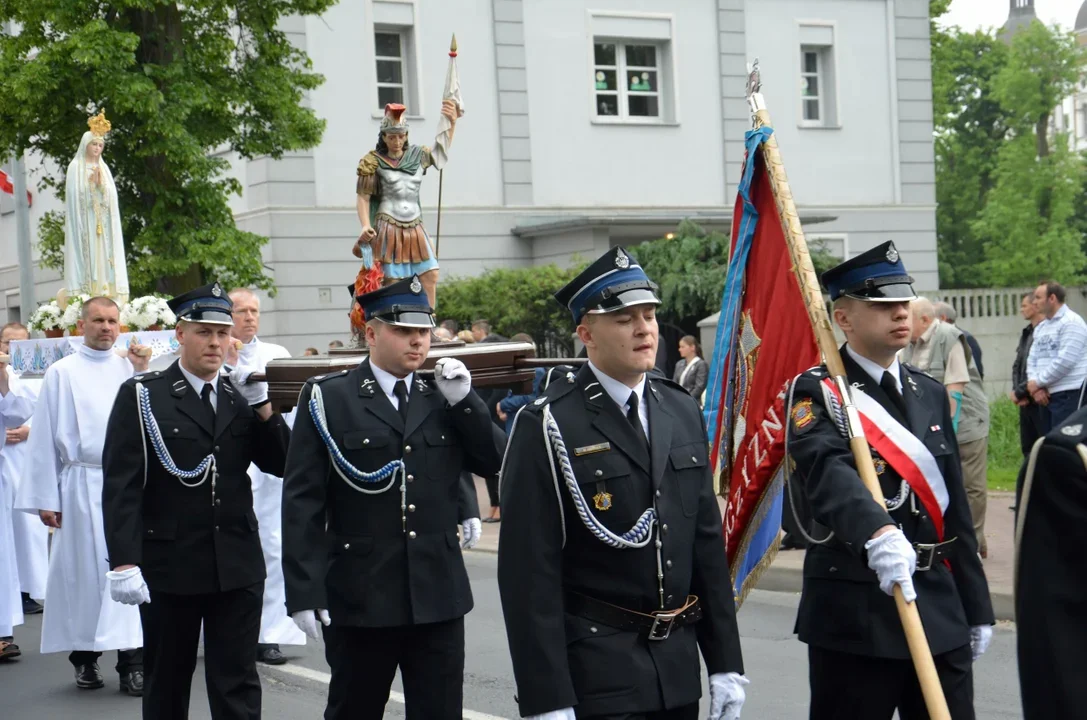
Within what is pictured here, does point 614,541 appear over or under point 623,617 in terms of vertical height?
over

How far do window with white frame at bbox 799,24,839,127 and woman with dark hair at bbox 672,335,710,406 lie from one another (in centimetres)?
1394

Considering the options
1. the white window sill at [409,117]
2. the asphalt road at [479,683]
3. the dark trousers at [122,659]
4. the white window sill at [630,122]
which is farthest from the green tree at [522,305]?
the dark trousers at [122,659]

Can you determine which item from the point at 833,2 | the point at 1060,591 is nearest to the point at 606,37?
the point at 833,2

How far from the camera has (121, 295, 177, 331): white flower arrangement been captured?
1092 centimetres

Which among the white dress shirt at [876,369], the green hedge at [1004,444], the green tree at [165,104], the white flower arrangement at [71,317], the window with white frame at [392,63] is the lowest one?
the green hedge at [1004,444]

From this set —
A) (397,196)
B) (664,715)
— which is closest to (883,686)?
(664,715)

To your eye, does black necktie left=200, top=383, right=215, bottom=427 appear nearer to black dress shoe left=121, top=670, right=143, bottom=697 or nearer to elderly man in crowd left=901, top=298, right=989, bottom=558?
black dress shoe left=121, top=670, right=143, bottom=697

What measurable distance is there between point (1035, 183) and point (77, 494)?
4795cm

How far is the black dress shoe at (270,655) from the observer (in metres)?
8.85

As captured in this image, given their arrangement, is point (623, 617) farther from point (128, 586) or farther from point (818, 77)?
point (818, 77)

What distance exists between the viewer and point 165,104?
711 inches

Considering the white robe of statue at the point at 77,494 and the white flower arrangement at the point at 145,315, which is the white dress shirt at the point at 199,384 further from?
the white flower arrangement at the point at 145,315

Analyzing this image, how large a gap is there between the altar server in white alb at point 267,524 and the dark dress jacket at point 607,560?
16.0ft

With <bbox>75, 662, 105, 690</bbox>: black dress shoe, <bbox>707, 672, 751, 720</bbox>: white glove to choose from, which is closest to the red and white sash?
<bbox>707, 672, 751, 720</bbox>: white glove
